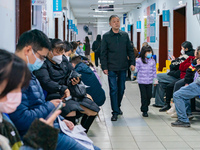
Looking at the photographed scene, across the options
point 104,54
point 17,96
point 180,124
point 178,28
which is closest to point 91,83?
point 104,54

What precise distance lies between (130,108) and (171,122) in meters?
1.36

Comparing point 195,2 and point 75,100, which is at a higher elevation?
point 195,2

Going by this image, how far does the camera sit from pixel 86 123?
4410mm

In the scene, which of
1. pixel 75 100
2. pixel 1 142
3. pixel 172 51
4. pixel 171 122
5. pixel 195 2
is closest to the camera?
pixel 1 142

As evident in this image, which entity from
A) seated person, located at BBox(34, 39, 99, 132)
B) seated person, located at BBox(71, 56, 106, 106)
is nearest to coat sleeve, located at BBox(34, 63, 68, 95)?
seated person, located at BBox(34, 39, 99, 132)

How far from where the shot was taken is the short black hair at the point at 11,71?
1320 mm

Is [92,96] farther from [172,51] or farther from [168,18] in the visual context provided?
[168,18]

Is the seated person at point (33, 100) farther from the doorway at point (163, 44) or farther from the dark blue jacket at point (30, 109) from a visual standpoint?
the doorway at point (163, 44)

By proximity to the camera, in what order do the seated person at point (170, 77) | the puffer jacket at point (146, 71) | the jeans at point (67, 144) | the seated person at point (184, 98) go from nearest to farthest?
the jeans at point (67, 144), the seated person at point (184, 98), the puffer jacket at point (146, 71), the seated person at point (170, 77)

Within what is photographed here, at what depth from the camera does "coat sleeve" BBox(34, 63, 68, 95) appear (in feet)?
12.0

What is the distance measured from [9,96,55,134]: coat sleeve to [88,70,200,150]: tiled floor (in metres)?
1.87

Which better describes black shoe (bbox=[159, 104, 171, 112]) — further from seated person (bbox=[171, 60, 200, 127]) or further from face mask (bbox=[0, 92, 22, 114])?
face mask (bbox=[0, 92, 22, 114])

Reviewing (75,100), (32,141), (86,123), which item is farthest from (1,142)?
(86,123)

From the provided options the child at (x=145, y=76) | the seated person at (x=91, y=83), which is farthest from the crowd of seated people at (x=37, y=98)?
the child at (x=145, y=76)
